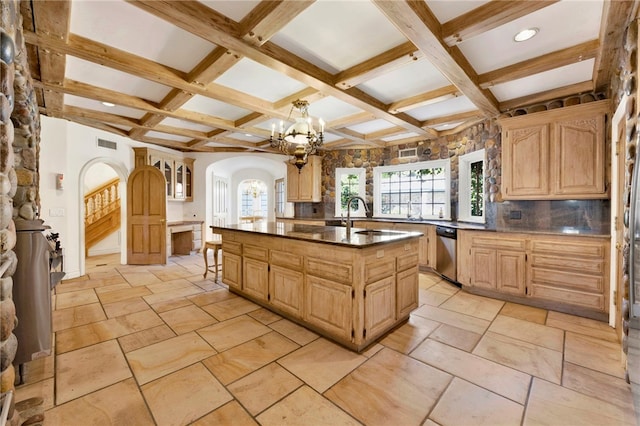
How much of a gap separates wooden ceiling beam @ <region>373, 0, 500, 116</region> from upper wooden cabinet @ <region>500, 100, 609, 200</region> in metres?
0.97

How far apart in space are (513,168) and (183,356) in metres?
4.28

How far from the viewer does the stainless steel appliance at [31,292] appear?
1966mm

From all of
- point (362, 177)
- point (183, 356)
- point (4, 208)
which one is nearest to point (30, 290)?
point (4, 208)

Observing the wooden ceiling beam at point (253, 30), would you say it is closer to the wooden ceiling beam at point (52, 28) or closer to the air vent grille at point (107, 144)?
the wooden ceiling beam at point (52, 28)

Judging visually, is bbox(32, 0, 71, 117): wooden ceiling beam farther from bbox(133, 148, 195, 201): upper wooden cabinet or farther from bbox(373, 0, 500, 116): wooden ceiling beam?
bbox(133, 148, 195, 201): upper wooden cabinet

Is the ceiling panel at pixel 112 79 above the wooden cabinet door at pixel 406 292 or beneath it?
above

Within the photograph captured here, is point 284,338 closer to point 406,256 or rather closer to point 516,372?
point 406,256

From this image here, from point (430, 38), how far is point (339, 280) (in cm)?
205

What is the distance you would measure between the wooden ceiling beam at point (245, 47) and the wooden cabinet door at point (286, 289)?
1.95 metres

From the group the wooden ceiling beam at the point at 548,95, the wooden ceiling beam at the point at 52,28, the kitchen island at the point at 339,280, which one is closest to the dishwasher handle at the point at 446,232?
the kitchen island at the point at 339,280

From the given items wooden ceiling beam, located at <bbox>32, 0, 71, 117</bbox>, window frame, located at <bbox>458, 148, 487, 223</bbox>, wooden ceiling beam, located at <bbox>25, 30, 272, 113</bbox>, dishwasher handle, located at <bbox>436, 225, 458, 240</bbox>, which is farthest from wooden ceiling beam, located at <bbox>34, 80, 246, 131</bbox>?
window frame, located at <bbox>458, 148, 487, 223</bbox>

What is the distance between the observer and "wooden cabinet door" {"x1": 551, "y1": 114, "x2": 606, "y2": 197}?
311 cm

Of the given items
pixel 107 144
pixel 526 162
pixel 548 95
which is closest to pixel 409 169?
pixel 526 162

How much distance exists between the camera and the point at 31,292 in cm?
201
